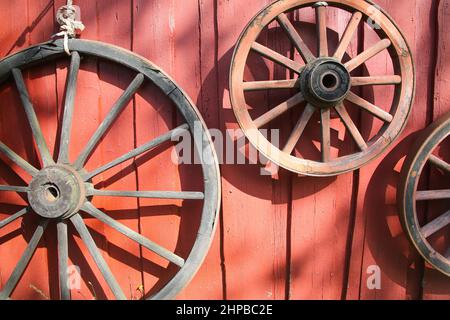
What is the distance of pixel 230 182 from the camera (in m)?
1.19

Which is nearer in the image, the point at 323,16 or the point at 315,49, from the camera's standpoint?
the point at 323,16

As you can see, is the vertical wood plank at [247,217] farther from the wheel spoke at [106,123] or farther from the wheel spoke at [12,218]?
the wheel spoke at [12,218]

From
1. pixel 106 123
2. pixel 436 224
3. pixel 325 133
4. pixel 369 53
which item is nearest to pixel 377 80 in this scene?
pixel 369 53

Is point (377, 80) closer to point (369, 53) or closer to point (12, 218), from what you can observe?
point (369, 53)

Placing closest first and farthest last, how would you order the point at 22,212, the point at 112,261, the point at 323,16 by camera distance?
the point at 323,16 < the point at 22,212 < the point at 112,261

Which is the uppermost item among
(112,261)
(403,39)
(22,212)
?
(403,39)

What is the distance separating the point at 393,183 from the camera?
119 cm

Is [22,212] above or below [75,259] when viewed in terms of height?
above

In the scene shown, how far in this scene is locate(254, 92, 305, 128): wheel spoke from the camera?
1.04m

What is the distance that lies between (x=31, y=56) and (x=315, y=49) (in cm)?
103

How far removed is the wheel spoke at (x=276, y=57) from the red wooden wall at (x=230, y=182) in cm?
16

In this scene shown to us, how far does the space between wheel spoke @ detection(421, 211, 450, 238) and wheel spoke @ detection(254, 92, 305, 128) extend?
64 cm
